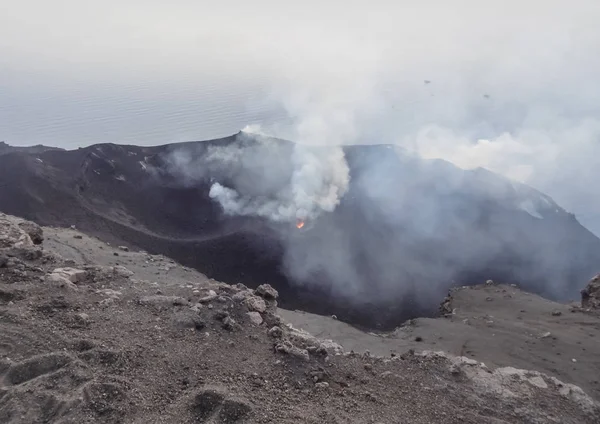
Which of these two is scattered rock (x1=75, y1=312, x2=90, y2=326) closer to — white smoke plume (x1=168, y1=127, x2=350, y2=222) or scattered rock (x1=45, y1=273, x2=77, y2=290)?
scattered rock (x1=45, y1=273, x2=77, y2=290)

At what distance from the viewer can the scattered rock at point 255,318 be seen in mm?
10385

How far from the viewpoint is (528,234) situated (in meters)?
32.1

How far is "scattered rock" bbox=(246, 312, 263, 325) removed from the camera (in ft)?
34.1

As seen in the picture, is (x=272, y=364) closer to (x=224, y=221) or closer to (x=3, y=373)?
(x=3, y=373)

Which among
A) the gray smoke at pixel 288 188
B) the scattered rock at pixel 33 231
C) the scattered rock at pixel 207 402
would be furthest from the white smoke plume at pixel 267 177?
the scattered rock at pixel 207 402

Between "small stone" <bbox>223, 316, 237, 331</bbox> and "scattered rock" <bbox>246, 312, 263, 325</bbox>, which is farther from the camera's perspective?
"scattered rock" <bbox>246, 312, 263, 325</bbox>

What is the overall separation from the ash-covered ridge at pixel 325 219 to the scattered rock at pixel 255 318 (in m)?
12.8

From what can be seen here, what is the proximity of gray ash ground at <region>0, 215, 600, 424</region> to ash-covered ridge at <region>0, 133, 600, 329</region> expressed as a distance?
1267cm

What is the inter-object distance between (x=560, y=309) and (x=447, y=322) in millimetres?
4555

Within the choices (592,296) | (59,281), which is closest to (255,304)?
(59,281)

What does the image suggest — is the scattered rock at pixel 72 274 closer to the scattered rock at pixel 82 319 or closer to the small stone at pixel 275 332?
the scattered rock at pixel 82 319

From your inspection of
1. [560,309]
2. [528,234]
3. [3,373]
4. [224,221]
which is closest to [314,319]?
[560,309]

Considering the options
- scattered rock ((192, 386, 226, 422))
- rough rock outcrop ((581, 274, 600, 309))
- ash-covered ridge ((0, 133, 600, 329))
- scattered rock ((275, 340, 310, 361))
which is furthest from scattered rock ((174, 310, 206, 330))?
rough rock outcrop ((581, 274, 600, 309))

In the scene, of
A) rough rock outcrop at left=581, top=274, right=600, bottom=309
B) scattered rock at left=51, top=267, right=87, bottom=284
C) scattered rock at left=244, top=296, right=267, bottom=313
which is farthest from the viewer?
rough rock outcrop at left=581, top=274, right=600, bottom=309
